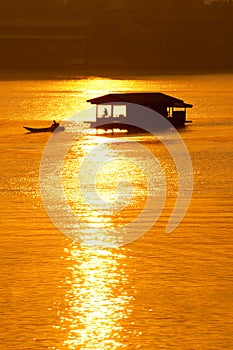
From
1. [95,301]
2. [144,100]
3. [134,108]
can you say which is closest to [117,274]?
[95,301]

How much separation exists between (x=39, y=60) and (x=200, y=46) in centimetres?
1551

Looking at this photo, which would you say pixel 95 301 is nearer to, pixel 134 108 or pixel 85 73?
pixel 134 108

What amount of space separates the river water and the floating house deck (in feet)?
37.5

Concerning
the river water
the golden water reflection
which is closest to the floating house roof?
the river water

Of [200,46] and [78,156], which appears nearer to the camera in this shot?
[78,156]

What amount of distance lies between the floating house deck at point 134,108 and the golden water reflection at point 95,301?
2236cm

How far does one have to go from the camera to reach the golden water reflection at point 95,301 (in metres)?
15.1

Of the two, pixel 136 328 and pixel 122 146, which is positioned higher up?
pixel 122 146

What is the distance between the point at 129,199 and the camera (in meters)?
24.6

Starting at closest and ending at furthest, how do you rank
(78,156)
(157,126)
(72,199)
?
1. (72,199)
2. (78,156)
3. (157,126)

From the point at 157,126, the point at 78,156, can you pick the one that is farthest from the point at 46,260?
the point at 157,126

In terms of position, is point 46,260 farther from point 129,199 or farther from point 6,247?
point 129,199

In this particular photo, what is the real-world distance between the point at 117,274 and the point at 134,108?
80.7 ft

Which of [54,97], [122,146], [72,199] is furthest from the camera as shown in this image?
[54,97]
